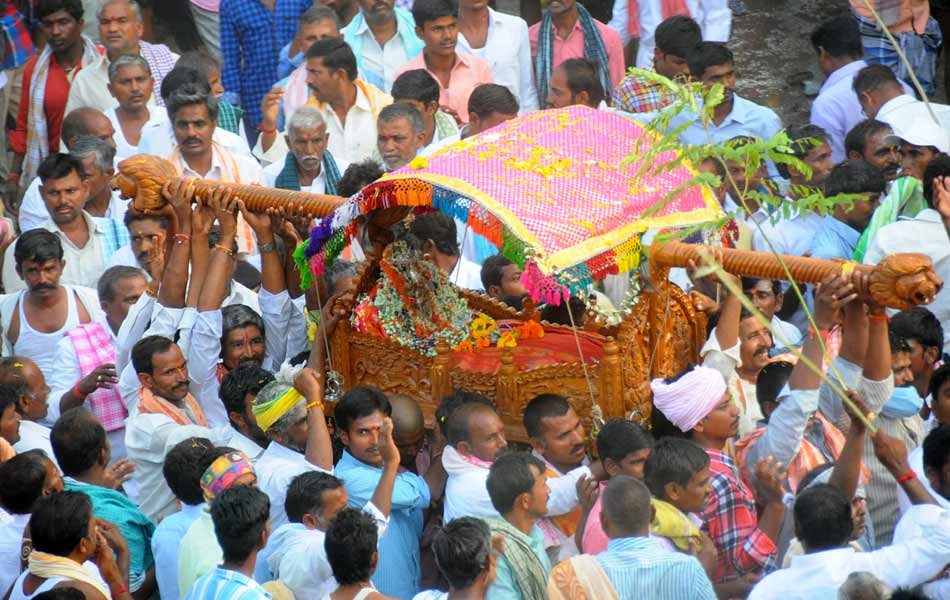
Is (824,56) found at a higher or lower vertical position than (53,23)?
lower

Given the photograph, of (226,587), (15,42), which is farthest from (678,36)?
(226,587)

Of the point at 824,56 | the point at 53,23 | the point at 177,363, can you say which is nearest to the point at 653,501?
the point at 177,363

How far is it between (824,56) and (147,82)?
4.93m

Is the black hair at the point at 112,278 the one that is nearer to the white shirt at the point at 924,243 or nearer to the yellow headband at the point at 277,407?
the yellow headband at the point at 277,407

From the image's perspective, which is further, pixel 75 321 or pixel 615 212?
pixel 75 321

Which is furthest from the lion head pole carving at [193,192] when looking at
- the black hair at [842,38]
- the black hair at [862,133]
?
the black hair at [842,38]

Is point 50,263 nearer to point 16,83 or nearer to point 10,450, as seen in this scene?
point 10,450

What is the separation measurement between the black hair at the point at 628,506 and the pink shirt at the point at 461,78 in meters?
5.80

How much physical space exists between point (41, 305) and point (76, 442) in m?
2.03

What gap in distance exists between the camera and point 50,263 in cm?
850

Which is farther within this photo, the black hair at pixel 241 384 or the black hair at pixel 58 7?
the black hair at pixel 58 7

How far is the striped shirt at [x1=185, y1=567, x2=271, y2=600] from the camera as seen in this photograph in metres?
5.69

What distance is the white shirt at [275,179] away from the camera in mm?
9875

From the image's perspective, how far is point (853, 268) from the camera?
639cm
